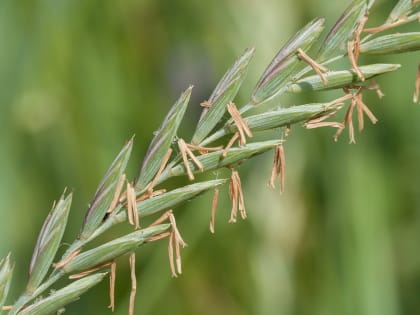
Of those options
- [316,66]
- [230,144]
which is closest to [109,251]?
[230,144]

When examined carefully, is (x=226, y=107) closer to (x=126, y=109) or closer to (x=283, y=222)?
(x=283, y=222)

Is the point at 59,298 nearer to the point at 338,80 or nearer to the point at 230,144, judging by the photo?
the point at 230,144

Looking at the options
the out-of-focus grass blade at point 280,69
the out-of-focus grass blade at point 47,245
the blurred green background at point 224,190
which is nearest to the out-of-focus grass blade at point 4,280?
the out-of-focus grass blade at point 47,245

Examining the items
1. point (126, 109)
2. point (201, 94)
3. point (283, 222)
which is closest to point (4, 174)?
point (126, 109)

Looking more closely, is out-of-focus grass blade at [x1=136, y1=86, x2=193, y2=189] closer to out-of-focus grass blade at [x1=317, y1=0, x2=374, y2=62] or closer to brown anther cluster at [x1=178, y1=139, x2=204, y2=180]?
brown anther cluster at [x1=178, y1=139, x2=204, y2=180]

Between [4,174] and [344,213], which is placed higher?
[4,174]

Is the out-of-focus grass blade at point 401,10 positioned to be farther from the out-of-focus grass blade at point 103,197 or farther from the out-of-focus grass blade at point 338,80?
the out-of-focus grass blade at point 103,197
